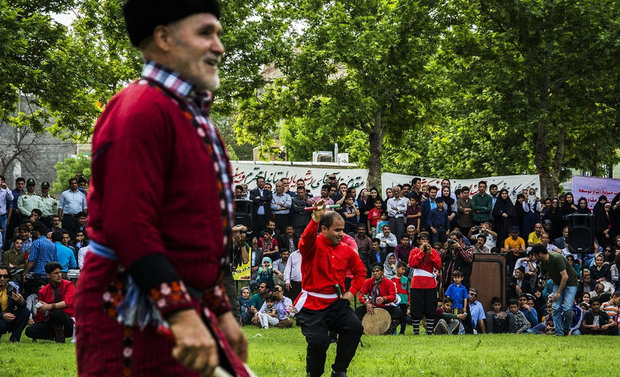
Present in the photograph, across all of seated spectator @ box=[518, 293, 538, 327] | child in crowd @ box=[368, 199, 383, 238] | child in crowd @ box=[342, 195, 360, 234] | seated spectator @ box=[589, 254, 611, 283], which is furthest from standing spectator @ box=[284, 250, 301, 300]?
seated spectator @ box=[589, 254, 611, 283]

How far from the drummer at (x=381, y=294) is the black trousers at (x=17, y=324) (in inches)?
287

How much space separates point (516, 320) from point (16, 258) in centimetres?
1176

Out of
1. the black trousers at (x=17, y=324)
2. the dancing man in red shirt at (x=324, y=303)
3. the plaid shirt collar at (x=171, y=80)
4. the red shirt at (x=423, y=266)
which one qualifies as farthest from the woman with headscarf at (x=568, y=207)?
the plaid shirt collar at (x=171, y=80)

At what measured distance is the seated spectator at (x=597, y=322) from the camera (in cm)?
2089

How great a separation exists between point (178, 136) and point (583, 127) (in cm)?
3658

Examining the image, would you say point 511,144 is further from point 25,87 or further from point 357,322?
point 357,322

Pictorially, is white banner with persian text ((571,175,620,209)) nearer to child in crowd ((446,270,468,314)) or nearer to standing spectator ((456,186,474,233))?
standing spectator ((456,186,474,233))

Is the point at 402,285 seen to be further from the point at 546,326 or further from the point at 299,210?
the point at 299,210

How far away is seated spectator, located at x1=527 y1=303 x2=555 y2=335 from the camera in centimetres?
2169

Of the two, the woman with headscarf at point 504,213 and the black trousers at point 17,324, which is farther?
the woman with headscarf at point 504,213

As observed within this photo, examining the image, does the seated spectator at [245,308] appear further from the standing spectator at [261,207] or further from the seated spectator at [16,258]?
the seated spectator at [16,258]

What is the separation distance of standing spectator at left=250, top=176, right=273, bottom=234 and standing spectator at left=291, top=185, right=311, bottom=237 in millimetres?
670

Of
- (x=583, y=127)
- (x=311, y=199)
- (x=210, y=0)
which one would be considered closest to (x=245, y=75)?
(x=311, y=199)

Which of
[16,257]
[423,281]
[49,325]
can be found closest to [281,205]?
[423,281]
